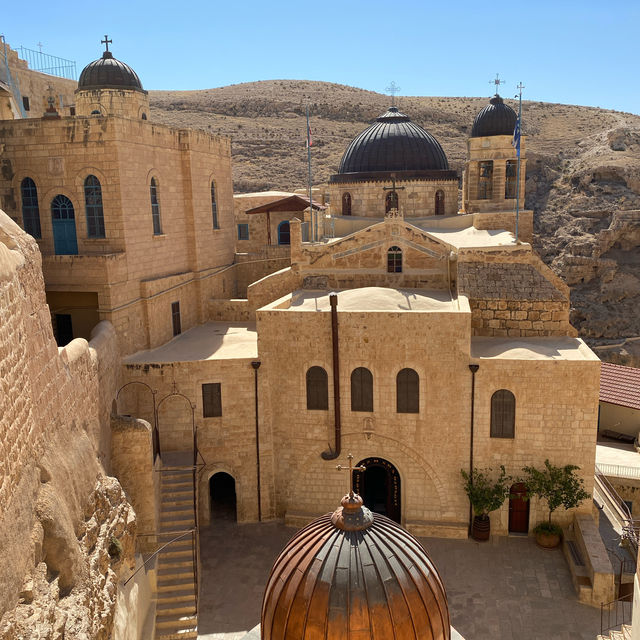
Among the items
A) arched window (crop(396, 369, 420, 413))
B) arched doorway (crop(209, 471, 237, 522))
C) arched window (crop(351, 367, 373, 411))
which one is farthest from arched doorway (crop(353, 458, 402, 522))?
arched doorway (crop(209, 471, 237, 522))

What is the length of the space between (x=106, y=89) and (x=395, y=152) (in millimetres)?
10309

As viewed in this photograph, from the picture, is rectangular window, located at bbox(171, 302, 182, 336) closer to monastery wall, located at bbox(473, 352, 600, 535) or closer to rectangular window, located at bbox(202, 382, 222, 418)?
rectangular window, located at bbox(202, 382, 222, 418)

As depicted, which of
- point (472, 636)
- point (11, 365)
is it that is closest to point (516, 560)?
point (472, 636)

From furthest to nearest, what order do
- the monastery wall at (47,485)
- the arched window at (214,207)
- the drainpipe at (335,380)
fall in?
1. the arched window at (214,207)
2. the drainpipe at (335,380)
3. the monastery wall at (47,485)

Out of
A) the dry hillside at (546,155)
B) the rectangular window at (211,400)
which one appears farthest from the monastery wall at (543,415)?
the dry hillside at (546,155)

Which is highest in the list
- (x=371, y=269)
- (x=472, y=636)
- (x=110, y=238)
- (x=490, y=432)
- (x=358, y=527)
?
(x=110, y=238)

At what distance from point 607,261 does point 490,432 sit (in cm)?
2569

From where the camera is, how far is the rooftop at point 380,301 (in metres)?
14.8

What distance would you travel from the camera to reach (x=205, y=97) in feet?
240

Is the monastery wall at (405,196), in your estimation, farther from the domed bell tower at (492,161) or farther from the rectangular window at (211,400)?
the rectangular window at (211,400)

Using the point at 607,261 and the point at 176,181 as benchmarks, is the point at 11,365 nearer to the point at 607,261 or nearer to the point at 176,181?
the point at 176,181

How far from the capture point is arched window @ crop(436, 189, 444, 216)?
2239cm

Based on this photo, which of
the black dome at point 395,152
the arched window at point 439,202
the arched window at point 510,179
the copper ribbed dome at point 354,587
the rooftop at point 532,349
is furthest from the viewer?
the arched window at point 510,179

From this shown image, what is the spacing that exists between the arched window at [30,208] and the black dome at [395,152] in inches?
455
